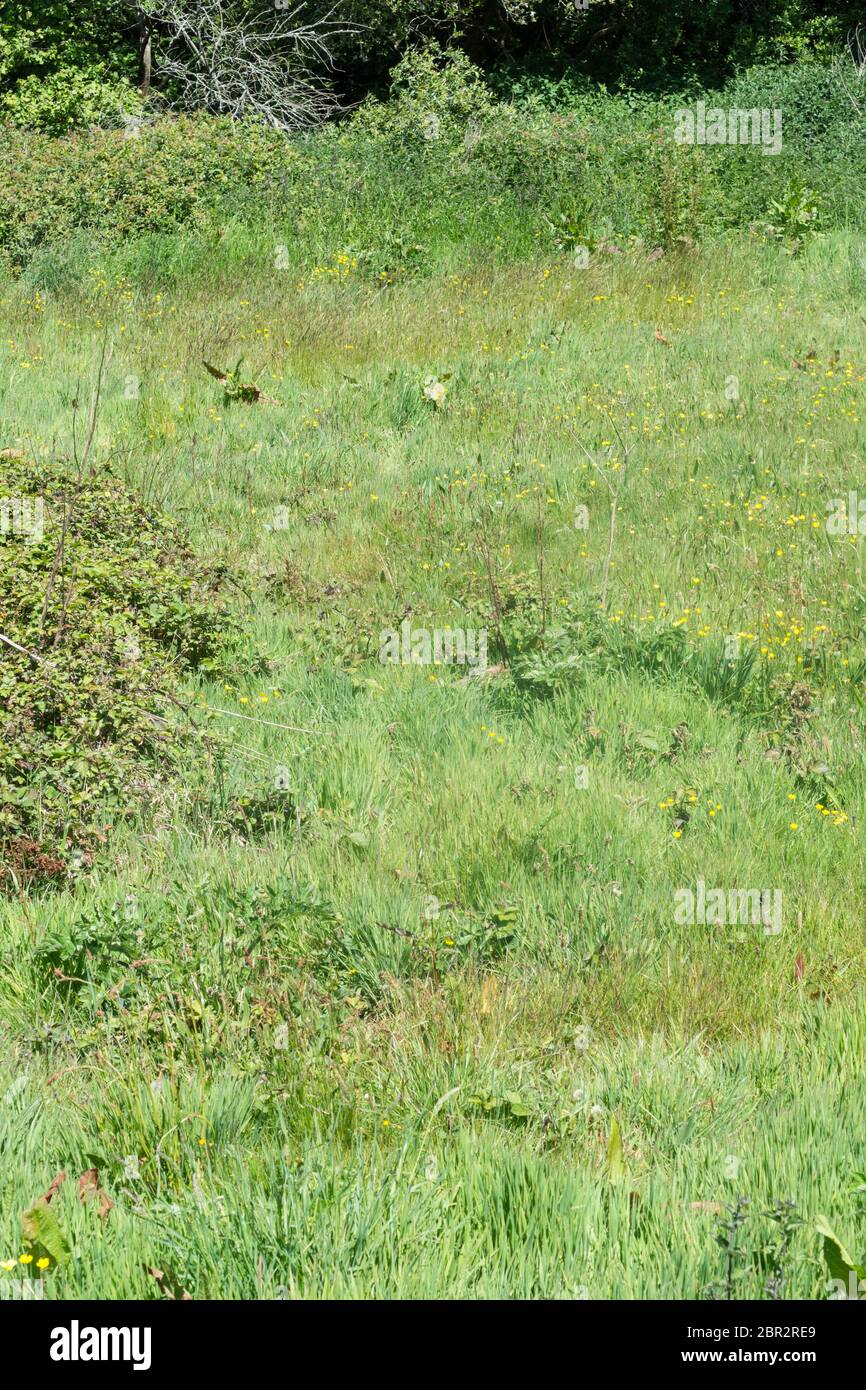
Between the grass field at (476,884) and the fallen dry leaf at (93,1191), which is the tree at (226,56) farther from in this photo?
the fallen dry leaf at (93,1191)

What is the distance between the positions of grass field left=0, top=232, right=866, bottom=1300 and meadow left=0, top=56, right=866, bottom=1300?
17mm

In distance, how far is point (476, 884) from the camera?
13.9 ft

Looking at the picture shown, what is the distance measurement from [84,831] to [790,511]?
15.7 feet

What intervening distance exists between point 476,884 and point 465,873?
0.07 meters

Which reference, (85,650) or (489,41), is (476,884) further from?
(489,41)

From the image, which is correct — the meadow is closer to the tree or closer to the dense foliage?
the tree

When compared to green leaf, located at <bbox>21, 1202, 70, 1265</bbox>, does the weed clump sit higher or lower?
higher

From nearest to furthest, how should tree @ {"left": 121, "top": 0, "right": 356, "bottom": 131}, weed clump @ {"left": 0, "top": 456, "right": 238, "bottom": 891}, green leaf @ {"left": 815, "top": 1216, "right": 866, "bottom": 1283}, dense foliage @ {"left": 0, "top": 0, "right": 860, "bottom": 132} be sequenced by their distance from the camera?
green leaf @ {"left": 815, "top": 1216, "right": 866, "bottom": 1283} → weed clump @ {"left": 0, "top": 456, "right": 238, "bottom": 891} → tree @ {"left": 121, "top": 0, "right": 356, "bottom": 131} → dense foliage @ {"left": 0, "top": 0, "right": 860, "bottom": 132}

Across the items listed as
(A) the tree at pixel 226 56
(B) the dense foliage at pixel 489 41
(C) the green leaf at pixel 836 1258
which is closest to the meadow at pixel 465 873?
(C) the green leaf at pixel 836 1258

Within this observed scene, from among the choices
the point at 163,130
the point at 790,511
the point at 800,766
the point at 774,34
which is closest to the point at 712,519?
the point at 790,511

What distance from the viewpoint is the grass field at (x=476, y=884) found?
8.65ft

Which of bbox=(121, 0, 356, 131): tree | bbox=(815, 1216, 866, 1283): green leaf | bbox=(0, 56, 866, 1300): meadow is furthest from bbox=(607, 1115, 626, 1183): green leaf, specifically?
bbox=(121, 0, 356, 131): tree

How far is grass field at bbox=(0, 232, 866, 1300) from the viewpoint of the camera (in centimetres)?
264

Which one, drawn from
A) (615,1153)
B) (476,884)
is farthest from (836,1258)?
(476,884)
